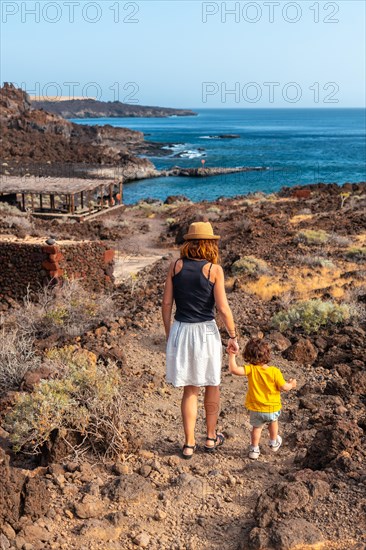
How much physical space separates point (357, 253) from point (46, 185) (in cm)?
1731

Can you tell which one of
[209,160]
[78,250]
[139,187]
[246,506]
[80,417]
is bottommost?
[246,506]

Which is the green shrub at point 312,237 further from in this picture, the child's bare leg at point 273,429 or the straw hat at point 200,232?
the straw hat at point 200,232

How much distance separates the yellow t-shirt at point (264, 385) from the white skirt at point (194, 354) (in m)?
0.33

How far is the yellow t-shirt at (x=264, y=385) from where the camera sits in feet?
14.2

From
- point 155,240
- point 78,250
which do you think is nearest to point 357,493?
point 78,250

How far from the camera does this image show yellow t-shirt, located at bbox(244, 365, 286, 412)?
4336mm

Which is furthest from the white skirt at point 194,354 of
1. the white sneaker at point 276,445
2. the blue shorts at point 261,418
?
the white sneaker at point 276,445

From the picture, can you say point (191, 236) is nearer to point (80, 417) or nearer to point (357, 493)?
point (80, 417)

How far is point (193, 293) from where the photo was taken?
4.08 meters

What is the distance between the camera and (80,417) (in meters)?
4.36

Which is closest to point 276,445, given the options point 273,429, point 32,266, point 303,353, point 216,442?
point 273,429

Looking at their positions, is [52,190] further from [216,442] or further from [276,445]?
[276,445]

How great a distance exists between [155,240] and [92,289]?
376 inches

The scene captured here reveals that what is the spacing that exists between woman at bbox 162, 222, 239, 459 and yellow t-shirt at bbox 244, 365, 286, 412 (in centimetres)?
34
